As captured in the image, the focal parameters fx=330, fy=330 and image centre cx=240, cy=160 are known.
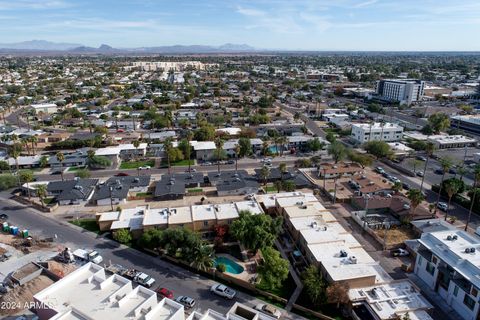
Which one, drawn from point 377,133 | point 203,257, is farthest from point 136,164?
point 377,133

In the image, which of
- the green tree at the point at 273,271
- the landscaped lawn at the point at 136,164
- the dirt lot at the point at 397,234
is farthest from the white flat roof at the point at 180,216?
the landscaped lawn at the point at 136,164

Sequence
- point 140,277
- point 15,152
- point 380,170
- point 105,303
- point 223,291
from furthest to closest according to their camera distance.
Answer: point 380,170 → point 15,152 → point 140,277 → point 223,291 → point 105,303

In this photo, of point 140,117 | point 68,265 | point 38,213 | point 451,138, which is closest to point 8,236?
point 38,213

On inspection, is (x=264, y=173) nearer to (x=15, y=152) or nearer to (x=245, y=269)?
(x=245, y=269)

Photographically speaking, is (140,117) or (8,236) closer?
(8,236)

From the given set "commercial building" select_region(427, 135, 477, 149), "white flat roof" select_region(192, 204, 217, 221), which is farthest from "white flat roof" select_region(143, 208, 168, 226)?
"commercial building" select_region(427, 135, 477, 149)

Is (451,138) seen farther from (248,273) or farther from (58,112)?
(58,112)

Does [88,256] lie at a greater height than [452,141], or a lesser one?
lesser
